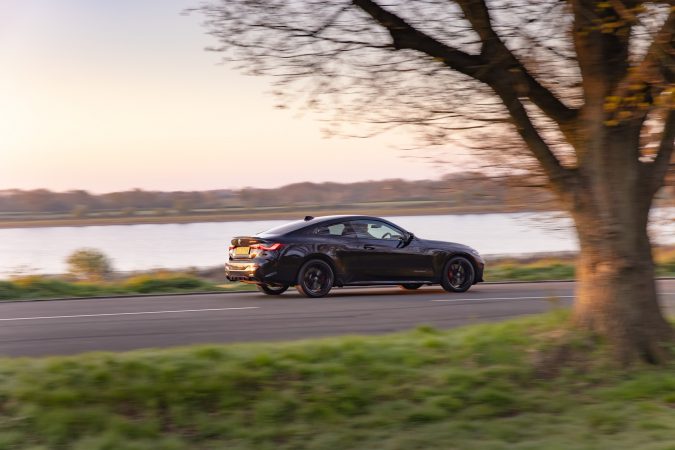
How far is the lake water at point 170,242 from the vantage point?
87.0 feet

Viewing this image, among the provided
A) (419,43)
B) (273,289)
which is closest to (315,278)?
(273,289)

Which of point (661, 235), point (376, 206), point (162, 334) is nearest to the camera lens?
point (661, 235)

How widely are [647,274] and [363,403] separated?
Answer: 3186 millimetres

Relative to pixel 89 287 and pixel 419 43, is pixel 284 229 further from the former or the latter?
pixel 419 43

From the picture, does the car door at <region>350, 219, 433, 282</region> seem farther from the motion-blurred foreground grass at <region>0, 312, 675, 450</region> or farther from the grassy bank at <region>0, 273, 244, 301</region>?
the motion-blurred foreground grass at <region>0, 312, 675, 450</region>

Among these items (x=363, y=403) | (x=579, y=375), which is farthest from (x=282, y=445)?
(x=579, y=375)

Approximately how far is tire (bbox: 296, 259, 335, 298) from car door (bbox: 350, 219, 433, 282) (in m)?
0.60

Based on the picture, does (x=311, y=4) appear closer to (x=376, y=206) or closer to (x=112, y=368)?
(x=112, y=368)

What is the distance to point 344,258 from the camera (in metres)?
17.0

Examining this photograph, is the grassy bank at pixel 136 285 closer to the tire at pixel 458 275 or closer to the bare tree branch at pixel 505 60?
the tire at pixel 458 275

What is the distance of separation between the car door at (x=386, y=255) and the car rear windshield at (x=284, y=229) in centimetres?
98

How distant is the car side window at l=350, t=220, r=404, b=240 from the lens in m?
17.3

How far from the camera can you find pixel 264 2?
891 cm

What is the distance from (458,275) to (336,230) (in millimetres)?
2778
